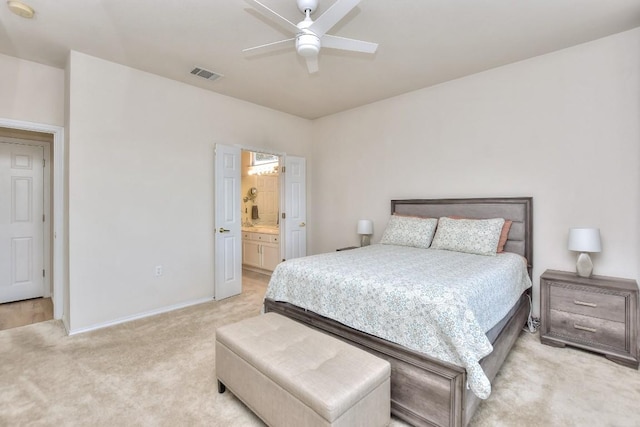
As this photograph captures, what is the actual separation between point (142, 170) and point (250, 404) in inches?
110

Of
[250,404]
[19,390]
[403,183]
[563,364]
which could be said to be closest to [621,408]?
[563,364]

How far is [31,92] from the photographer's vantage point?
3092 millimetres

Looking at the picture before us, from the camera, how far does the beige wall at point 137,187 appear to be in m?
3.01

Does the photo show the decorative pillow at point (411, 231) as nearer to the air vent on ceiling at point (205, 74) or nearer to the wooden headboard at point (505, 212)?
the wooden headboard at point (505, 212)

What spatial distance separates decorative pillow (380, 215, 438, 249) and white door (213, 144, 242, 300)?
6.63 ft

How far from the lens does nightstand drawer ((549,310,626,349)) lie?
2377mm

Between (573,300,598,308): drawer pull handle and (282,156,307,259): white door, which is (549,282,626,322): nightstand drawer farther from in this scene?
(282,156,307,259): white door

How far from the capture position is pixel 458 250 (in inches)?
123

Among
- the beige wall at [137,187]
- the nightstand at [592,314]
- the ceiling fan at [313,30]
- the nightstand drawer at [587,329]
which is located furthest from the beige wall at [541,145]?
the beige wall at [137,187]

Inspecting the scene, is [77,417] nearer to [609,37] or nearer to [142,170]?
[142,170]

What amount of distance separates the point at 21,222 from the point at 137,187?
1985 mm

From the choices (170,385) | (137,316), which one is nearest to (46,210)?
(137,316)

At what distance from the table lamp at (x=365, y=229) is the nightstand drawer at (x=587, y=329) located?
224cm

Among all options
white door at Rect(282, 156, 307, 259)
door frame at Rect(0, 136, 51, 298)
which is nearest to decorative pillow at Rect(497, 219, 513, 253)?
white door at Rect(282, 156, 307, 259)
